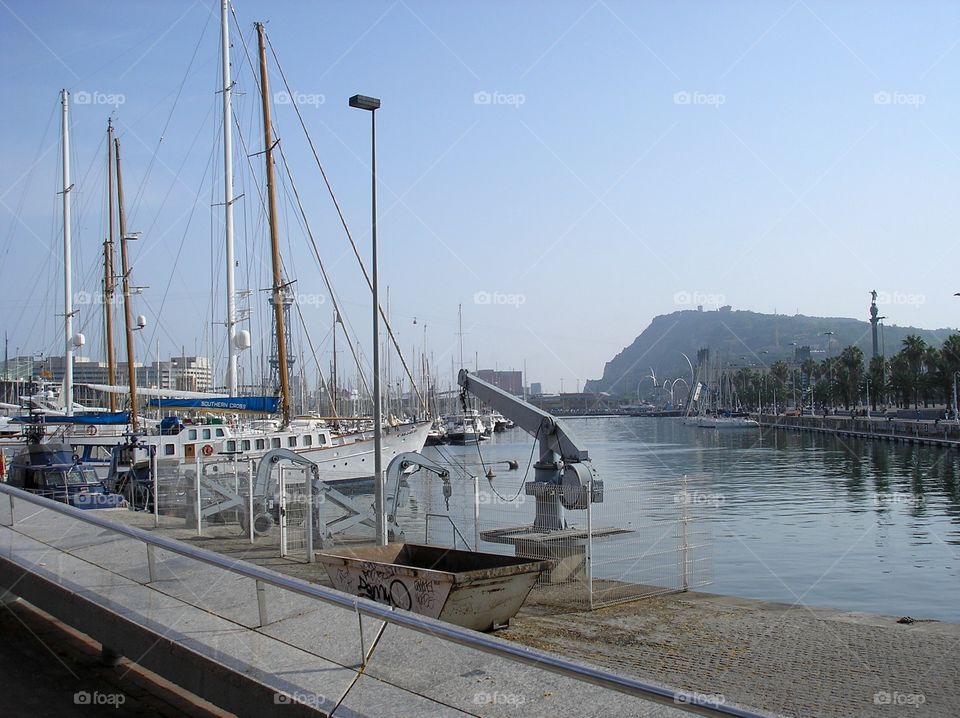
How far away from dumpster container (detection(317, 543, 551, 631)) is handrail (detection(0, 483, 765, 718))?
3704 mm

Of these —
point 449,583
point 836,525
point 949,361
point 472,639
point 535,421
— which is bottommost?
point 836,525

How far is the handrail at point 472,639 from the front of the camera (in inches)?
168

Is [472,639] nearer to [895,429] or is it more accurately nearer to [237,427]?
[237,427]

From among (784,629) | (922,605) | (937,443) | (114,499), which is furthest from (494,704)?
(937,443)

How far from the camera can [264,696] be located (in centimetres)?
598

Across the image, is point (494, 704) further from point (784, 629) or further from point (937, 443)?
point (937, 443)

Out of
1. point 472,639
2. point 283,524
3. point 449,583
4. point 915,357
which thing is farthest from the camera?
point 915,357

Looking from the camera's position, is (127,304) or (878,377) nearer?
(127,304)

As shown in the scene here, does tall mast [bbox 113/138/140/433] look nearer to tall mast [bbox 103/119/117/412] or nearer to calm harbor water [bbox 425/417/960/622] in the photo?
tall mast [bbox 103/119/117/412]

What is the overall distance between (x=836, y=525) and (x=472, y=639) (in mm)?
34948

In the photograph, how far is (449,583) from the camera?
10.7 meters

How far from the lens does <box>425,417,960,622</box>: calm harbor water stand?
22875mm

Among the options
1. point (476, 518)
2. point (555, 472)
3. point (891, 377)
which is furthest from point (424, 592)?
point (891, 377)

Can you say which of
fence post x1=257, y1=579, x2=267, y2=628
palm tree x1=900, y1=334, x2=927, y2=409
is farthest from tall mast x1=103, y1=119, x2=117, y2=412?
palm tree x1=900, y1=334, x2=927, y2=409
